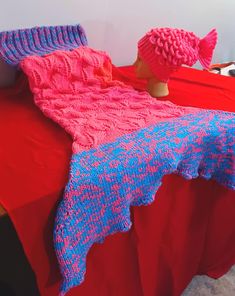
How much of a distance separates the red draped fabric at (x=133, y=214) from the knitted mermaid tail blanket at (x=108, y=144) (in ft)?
0.14

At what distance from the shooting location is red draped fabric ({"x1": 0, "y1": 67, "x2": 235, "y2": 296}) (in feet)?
1.68

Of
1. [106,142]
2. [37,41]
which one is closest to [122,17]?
[37,41]

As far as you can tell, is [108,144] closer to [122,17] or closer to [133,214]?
[133,214]

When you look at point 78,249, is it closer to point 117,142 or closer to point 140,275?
point 117,142

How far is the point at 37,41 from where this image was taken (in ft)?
2.86

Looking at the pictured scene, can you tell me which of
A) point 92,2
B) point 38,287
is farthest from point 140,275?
point 92,2

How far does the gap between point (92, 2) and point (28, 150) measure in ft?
2.19

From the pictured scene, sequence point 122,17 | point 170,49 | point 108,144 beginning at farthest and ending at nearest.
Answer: point 122,17, point 170,49, point 108,144

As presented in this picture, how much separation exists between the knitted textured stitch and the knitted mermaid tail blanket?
0.06m

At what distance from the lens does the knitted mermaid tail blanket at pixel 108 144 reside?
0.52m

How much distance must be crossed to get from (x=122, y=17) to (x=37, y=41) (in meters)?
0.43

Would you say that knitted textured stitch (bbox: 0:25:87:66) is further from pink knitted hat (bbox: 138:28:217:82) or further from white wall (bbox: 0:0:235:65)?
pink knitted hat (bbox: 138:28:217:82)

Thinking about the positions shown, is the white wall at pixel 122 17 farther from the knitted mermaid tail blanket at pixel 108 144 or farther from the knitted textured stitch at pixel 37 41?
the knitted mermaid tail blanket at pixel 108 144

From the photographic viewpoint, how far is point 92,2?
40.5 inches
